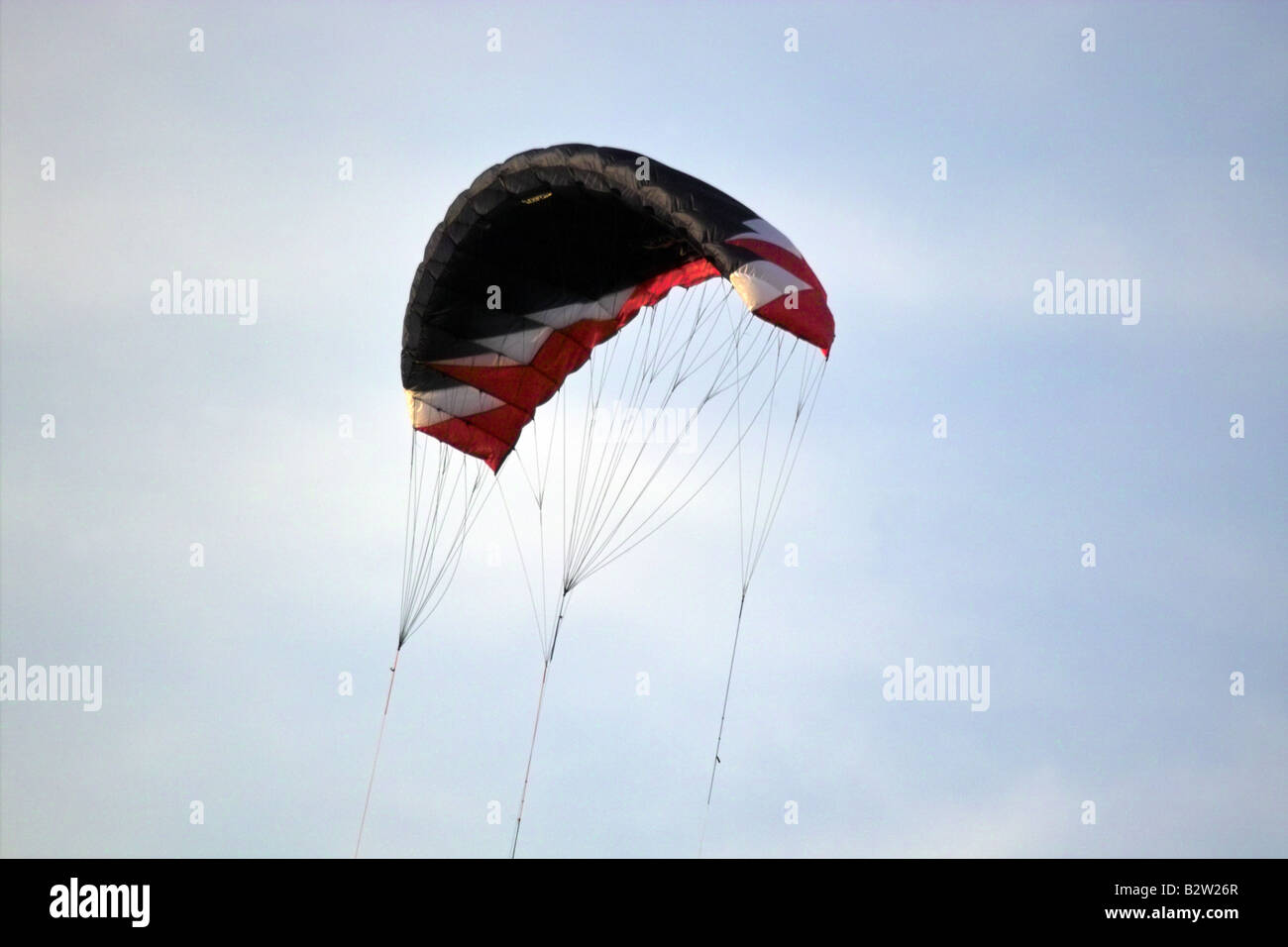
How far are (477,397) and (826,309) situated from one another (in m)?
6.55

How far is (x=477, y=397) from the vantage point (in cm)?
2677

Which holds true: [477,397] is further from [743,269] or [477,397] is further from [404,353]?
[743,269]

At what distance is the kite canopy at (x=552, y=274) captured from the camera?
22078 millimetres

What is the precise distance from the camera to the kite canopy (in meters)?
22.1

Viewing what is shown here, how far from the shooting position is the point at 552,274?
25.6m
